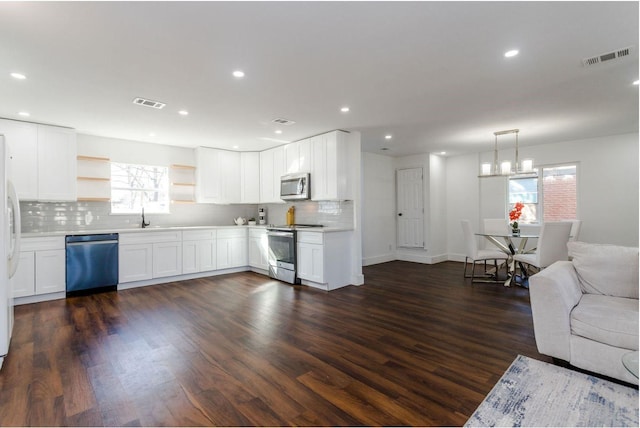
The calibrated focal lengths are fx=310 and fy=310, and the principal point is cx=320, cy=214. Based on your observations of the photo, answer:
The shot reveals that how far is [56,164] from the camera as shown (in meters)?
4.52

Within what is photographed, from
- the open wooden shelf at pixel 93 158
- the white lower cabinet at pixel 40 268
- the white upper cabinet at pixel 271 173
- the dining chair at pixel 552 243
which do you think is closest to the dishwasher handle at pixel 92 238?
the white lower cabinet at pixel 40 268

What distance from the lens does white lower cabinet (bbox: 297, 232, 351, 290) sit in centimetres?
467

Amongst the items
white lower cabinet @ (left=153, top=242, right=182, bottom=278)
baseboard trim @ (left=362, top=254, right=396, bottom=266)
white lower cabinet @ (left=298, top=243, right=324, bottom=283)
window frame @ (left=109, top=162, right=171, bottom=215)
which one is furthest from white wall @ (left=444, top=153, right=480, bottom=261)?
window frame @ (left=109, top=162, right=171, bottom=215)

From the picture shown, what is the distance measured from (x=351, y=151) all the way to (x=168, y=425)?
13.8 ft

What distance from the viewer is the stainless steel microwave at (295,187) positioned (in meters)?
5.21

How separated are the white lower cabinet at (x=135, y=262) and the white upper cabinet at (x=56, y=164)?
1.10 meters

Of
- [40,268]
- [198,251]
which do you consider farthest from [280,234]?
[40,268]

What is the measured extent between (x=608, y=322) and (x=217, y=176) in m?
5.89

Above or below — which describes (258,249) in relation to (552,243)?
below

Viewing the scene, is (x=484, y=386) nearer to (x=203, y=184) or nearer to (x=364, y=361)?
(x=364, y=361)

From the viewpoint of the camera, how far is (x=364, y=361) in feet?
8.02

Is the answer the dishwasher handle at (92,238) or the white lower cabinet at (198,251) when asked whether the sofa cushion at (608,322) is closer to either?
the white lower cabinet at (198,251)

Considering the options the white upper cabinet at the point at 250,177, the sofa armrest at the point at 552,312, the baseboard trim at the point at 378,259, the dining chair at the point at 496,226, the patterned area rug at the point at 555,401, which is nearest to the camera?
the patterned area rug at the point at 555,401

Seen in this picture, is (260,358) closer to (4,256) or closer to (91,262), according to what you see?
(4,256)
